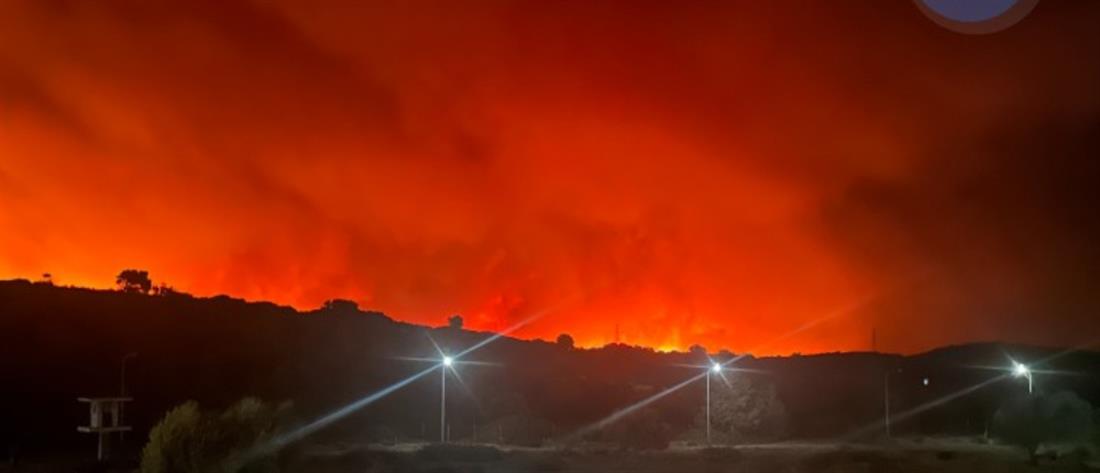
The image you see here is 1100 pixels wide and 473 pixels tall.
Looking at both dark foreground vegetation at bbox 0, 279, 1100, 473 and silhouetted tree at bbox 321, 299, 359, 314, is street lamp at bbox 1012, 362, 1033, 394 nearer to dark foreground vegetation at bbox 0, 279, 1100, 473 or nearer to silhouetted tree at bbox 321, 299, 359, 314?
dark foreground vegetation at bbox 0, 279, 1100, 473

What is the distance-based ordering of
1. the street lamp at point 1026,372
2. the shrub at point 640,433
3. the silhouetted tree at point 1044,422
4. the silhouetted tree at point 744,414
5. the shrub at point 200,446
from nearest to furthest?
the shrub at point 200,446 < the silhouetted tree at point 1044,422 < the shrub at point 640,433 < the silhouetted tree at point 744,414 < the street lamp at point 1026,372

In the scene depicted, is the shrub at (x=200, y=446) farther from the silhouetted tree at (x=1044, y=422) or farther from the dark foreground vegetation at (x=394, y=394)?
the silhouetted tree at (x=1044, y=422)

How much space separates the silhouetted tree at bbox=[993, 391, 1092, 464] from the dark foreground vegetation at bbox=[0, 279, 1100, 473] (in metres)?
0.16

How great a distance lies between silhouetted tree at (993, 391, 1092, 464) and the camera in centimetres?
5106

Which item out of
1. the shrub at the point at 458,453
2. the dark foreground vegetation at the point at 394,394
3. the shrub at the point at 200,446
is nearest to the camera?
the shrub at the point at 200,446

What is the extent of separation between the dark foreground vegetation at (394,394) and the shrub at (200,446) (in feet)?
0.22

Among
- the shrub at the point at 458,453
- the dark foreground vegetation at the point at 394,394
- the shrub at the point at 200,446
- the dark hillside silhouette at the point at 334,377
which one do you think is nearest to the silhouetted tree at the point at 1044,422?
the dark foreground vegetation at the point at 394,394

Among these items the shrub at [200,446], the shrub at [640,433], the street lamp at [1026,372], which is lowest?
the shrub at [640,433]

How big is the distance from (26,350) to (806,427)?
5448 centimetres

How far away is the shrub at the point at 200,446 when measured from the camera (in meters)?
28.9

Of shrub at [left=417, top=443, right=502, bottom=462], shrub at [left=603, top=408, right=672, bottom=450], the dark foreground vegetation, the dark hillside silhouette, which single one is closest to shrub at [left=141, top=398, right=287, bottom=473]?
the dark foreground vegetation

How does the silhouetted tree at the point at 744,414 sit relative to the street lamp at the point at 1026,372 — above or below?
below

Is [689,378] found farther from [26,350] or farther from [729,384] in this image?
[26,350]

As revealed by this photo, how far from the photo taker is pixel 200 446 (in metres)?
29.0
